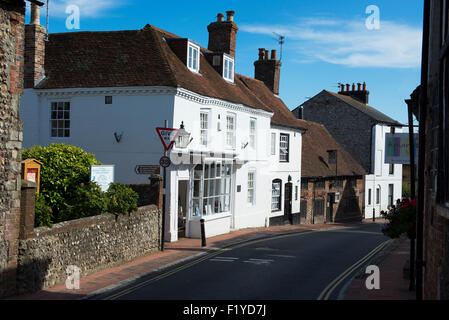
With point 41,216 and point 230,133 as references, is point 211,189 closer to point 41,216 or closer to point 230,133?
point 230,133

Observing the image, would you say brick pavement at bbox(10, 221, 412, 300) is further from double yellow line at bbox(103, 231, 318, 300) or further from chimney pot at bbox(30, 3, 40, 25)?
chimney pot at bbox(30, 3, 40, 25)

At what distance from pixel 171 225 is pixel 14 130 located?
10029 millimetres

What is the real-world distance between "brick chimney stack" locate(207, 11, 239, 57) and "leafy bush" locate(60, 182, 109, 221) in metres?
16.2

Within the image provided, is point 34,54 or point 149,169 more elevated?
point 34,54

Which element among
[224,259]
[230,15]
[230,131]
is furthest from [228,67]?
[224,259]

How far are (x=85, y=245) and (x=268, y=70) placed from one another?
84.0ft

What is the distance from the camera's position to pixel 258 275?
48.3 feet

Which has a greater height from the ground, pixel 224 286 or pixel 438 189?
pixel 438 189

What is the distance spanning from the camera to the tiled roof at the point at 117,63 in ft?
70.4

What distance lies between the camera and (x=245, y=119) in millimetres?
27156

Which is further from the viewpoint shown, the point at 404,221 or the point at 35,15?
the point at 35,15

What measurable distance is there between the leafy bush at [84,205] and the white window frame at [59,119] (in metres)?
7.16
